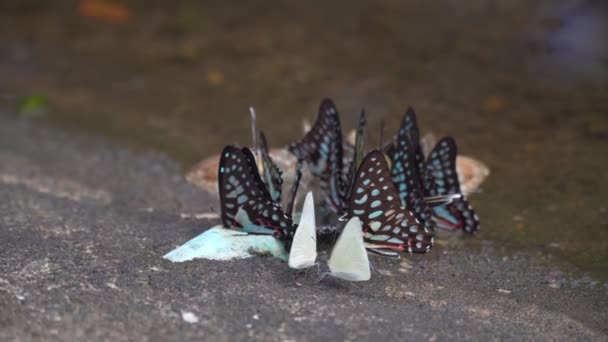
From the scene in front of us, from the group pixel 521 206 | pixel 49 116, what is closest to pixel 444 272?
pixel 521 206

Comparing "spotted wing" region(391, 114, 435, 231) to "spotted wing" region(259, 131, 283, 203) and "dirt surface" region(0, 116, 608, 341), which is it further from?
"spotted wing" region(259, 131, 283, 203)

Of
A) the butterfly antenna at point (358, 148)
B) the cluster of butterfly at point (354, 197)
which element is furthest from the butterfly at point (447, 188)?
the butterfly antenna at point (358, 148)

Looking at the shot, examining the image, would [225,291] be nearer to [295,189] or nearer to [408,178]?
[295,189]

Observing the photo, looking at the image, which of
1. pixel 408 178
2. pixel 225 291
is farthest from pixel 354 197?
pixel 225 291

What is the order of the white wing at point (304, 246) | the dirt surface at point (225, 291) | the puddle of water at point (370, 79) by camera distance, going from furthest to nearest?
the puddle of water at point (370, 79)
the white wing at point (304, 246)
the dirt surface at point (225, 291)

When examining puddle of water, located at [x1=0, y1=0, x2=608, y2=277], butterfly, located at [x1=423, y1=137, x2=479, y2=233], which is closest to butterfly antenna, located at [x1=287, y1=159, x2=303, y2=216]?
butterfly, located at [x1=423, y1=137, x2=479, y2=233]

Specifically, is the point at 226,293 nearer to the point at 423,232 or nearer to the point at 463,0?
the point at 423,232

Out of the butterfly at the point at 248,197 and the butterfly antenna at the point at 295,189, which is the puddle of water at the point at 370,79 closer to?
the butterfly antenna at the point at 295,189
